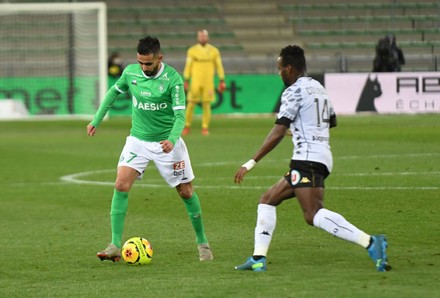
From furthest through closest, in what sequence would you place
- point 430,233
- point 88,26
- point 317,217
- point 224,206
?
point 88,26 < point 224,206 < point 430,233 < point 317,217

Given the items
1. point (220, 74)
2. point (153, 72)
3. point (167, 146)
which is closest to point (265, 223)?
point (167, 146)

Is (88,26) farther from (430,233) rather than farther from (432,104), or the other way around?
(430,233)

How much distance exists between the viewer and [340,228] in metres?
8.42

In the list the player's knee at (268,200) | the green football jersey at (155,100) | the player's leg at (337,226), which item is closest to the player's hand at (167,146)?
the green football jersey at (155,100)

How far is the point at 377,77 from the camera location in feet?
101

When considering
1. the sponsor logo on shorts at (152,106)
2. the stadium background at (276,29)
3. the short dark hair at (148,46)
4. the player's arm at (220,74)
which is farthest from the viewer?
the stadium background at (276,29)

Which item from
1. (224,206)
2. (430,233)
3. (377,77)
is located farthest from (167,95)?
(377,77)

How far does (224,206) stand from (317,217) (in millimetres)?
5289

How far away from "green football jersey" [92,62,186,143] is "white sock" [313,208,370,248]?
6.26ft

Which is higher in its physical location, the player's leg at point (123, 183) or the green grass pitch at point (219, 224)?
the player's leg at point (123, 183)

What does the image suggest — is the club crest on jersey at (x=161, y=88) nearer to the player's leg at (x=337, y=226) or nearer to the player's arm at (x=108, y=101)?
the player's arm at (x=108, y=101)

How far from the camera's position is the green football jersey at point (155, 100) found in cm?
988

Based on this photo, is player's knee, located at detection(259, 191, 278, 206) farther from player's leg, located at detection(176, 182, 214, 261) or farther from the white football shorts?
the white football shorts

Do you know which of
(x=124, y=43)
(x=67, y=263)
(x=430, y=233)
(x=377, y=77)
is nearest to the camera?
(x=67, y=263)
